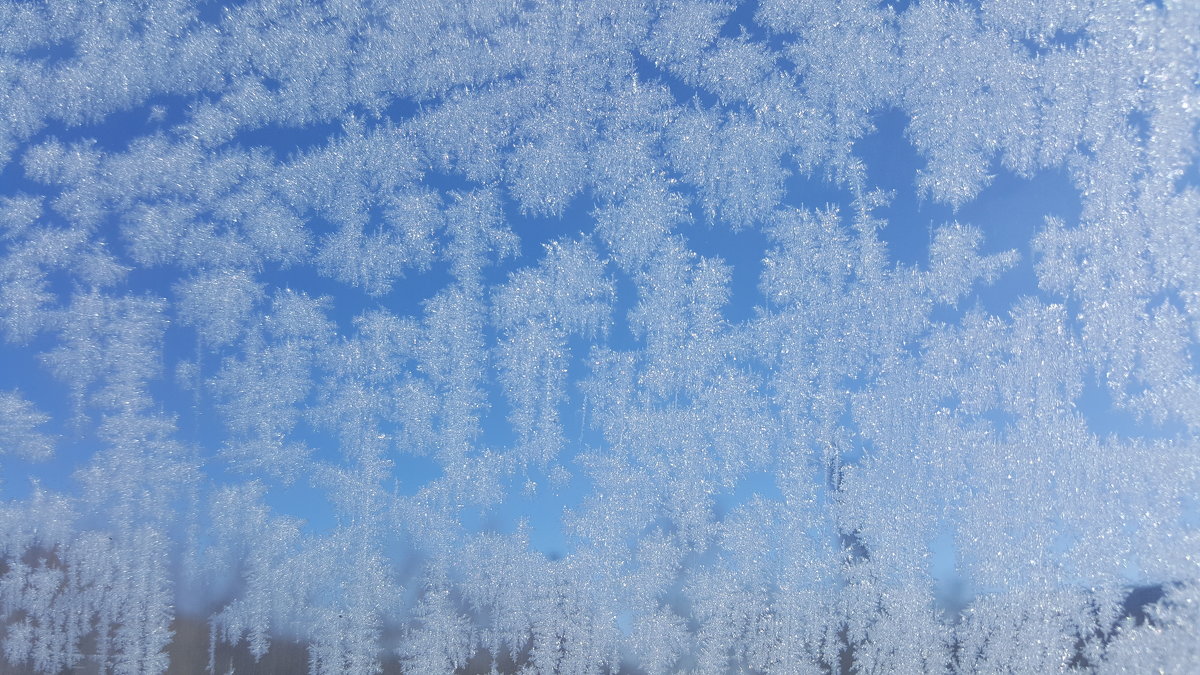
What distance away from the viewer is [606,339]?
8.62 ft

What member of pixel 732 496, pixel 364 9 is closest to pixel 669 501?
pixel 732 496

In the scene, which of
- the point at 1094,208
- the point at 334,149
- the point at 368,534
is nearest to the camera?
the point at 1094,208

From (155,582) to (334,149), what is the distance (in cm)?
152

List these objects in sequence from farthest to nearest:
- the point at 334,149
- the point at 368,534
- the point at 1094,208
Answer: the point at 334,149
the point at 368,534
the point at 1094,208

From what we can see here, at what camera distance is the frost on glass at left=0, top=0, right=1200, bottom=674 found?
2209mm

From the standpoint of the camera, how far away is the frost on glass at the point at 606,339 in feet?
7.25

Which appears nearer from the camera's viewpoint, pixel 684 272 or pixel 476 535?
pixel 476 535

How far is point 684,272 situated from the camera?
2635 mm

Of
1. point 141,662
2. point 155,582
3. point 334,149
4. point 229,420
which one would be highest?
point 334,149

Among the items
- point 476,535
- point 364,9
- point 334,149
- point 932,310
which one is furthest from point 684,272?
point 364,9

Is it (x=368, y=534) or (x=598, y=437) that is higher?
(x=598, y=437)

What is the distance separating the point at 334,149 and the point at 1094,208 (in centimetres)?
243

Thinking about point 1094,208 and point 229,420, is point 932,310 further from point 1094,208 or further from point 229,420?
point 229,420

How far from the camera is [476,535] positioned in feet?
8.07
